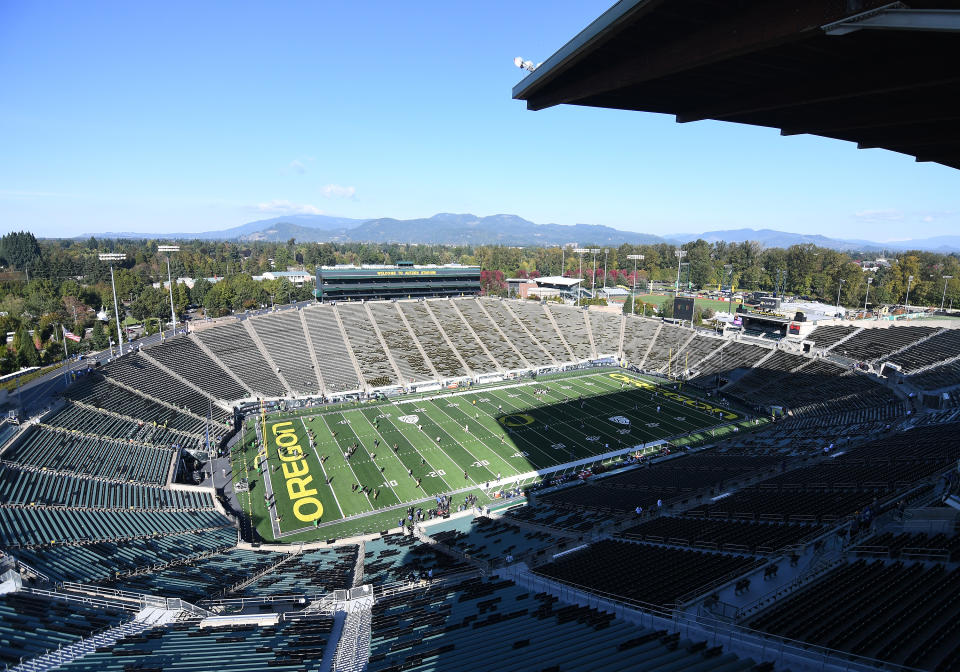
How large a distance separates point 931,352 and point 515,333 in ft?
110

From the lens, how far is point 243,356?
137ft

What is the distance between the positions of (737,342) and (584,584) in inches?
1587

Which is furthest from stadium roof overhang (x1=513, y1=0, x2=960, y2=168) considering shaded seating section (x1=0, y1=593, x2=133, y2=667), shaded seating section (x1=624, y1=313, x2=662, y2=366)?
shaded seating section (x1=624, y1=313, x2=662, y2=366)

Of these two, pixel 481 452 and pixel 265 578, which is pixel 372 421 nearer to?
pixel 481 452

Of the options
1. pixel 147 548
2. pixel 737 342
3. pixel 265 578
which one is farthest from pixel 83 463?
pixel 737 342

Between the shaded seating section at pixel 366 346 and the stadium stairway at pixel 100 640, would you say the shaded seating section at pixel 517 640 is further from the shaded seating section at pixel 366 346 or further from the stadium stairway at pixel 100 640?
the shaded seating section at pixel 366 346

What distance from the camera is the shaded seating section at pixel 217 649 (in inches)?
364

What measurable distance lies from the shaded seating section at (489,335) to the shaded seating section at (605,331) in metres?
9.35

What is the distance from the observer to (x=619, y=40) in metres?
5.95

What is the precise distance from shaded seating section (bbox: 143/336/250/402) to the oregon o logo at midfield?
19031 millimetres

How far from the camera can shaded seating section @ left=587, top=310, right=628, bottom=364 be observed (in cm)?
5198

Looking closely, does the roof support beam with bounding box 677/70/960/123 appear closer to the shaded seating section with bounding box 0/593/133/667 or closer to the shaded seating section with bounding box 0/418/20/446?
the shaded seating section with bounding box 0/593/133/667

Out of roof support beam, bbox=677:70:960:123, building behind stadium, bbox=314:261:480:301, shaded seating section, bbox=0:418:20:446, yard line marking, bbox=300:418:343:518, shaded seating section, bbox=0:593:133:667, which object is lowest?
yard line marking, bbox=300:418:343:518

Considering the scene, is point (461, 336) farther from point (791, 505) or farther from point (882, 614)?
point (882, 614)
